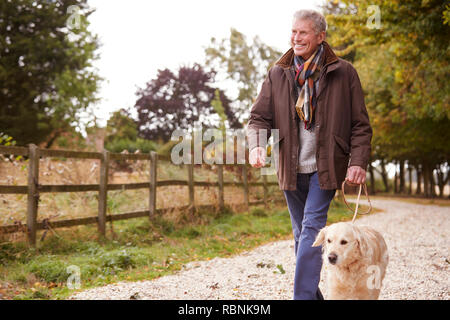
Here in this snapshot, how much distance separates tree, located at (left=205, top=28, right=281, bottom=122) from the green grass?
67.5 ft

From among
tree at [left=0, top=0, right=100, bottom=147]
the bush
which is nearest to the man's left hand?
the bush

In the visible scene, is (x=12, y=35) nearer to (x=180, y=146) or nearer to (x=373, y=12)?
(x=180, y=146)

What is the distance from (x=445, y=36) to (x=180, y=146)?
8020 millimetres

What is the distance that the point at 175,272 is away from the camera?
517cm

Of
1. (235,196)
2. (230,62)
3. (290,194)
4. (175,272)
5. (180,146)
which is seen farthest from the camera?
(230,62)

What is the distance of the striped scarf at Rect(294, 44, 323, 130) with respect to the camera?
2.77 metres

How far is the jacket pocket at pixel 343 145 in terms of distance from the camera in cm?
271

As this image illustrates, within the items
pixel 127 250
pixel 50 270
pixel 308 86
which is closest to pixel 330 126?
pixel 308 86

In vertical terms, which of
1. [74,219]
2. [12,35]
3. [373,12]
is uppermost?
[12,35]

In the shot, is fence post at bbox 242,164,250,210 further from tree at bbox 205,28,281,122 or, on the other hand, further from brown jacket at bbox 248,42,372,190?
tree at bbox 205,28,281,122

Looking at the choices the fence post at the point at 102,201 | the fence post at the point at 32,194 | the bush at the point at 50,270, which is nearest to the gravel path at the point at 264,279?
the bush at the point at 50,270

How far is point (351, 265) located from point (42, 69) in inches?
742

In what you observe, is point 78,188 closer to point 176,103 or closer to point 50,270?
point 50,270

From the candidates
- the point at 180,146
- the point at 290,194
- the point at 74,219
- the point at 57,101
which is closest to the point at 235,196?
the point at 180,146
